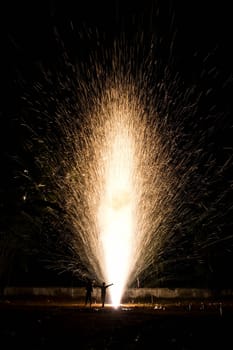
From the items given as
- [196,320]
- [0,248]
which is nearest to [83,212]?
[0,248]

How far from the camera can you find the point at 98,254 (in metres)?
22.5

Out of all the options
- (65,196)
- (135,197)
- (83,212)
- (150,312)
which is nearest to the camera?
(150,312)

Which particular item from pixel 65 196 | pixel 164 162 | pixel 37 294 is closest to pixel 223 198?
pixel 164 162

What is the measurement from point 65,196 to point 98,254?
14.7 feet

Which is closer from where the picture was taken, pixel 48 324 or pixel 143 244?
pixel 48 324

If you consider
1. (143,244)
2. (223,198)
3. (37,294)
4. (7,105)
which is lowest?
(37,294)

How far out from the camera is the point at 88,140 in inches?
859

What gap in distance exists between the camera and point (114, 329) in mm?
11875

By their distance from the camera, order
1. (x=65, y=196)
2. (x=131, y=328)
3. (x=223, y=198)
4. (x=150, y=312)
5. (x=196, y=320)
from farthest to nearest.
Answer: (x=223, y=198)
(x=65, y=196)
(x=150, y=312)
(x=196, y=320)
(x=131, y=328)

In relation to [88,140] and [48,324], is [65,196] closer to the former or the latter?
[88,140]

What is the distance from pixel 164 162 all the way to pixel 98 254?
506 centimetres

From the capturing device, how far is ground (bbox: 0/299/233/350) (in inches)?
384

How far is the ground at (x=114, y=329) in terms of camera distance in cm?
975

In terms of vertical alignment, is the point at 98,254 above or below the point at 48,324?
above
